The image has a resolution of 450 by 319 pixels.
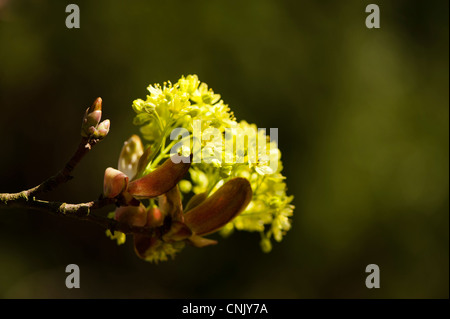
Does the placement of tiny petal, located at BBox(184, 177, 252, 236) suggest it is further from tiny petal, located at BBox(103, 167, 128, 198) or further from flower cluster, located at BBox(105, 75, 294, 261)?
tiny petal, located at BBox(103, 167, 128, 198)

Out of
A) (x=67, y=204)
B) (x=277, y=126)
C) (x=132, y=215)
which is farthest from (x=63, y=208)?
(x=277, y=126)

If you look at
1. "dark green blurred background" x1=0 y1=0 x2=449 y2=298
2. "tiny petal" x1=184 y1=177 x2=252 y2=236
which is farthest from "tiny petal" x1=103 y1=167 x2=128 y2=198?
"dark green blurred background" x1=0 y1=0 x2=449 y2=298

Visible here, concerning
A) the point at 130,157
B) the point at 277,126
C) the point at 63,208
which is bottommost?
the point at 63,208

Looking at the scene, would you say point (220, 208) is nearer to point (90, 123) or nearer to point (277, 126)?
point (90, 123)

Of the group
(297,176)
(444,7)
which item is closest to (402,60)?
(444,7)

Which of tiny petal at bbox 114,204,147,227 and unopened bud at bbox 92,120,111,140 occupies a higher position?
unopened bud at bbox 92,120,111,140

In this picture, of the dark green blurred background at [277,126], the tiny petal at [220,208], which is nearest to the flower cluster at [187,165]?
the tiny petal at [220,208]

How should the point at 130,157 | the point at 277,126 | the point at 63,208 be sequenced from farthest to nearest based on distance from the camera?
the point at 277,126, the point at 130,157, the point at 63,208
